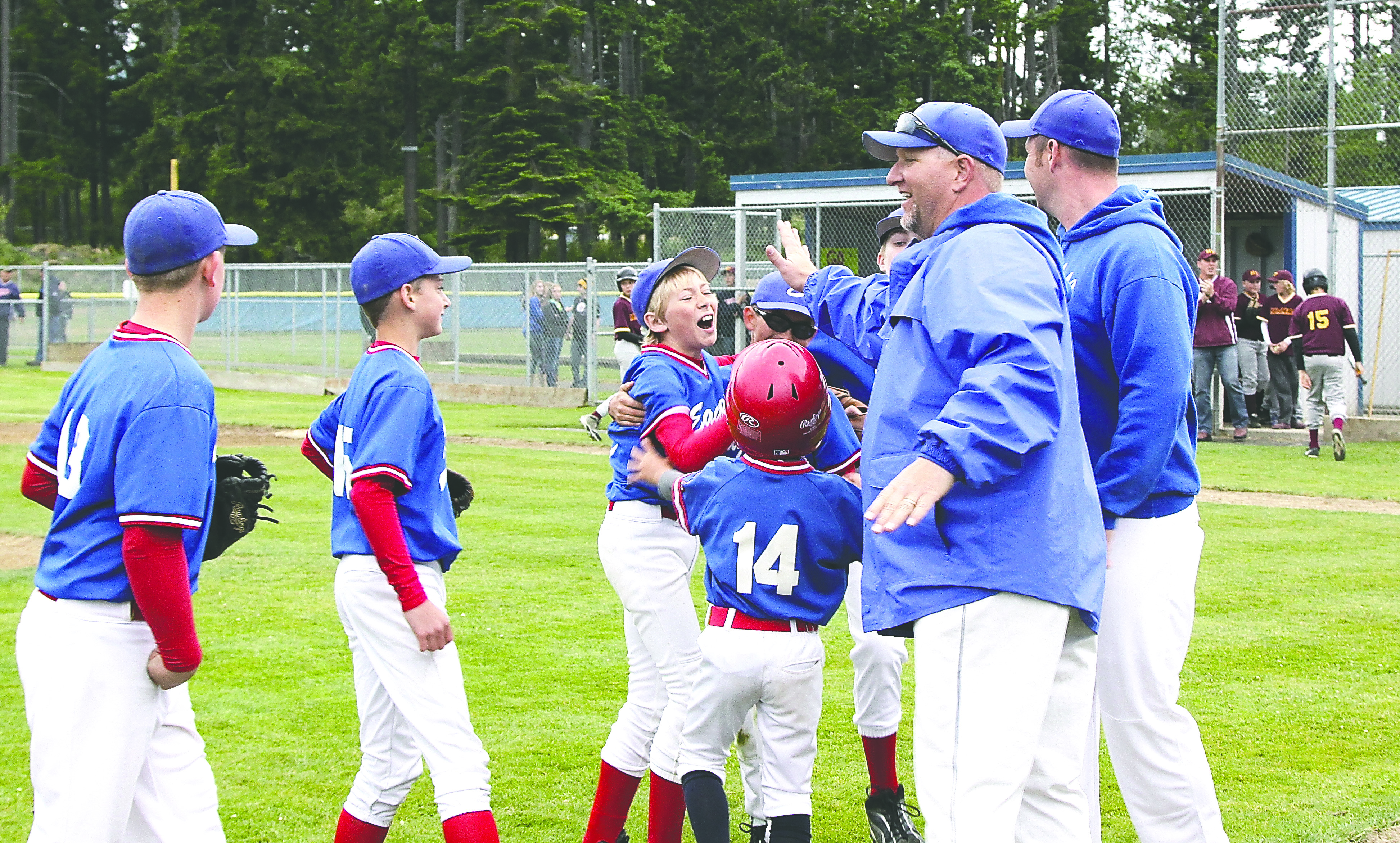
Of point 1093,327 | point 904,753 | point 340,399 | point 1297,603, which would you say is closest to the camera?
point 1093,327

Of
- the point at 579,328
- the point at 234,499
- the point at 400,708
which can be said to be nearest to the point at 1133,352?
the point at 400,708

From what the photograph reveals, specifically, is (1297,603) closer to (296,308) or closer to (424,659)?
(424,659)

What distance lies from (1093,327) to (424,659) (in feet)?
7.17

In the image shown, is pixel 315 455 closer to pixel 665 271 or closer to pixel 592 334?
pixel 665 271

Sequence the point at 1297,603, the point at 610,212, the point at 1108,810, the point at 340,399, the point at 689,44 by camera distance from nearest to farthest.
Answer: the point at 340,399, the point at 1108,810, the point at 1297,603, the point at 610,212, the point at 689,44

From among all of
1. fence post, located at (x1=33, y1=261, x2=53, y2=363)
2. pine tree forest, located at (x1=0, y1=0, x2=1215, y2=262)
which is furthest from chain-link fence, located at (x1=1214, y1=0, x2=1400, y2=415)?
fence post, located at (x1=33, y1=261, x2=53, y2=363)

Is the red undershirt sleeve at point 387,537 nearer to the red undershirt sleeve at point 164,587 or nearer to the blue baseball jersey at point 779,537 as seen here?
the red undershirt sleeve at point 164,587

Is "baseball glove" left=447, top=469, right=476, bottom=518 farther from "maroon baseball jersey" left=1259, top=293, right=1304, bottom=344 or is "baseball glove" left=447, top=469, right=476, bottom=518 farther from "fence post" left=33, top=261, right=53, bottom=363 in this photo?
"fence post" left=33, top=261, right=53, bottom=363

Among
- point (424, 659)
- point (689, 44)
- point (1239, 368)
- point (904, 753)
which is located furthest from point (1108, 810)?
point (689, 44)

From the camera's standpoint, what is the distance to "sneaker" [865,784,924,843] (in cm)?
445

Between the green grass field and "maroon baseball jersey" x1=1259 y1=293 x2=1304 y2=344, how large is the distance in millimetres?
6638

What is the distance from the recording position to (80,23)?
6406 centimetres

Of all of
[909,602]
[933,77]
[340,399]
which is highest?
[933,77]

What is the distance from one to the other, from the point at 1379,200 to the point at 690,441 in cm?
2284
